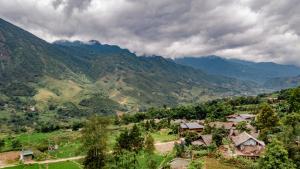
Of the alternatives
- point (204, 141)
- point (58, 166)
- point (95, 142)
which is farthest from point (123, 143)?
point (204, 141)

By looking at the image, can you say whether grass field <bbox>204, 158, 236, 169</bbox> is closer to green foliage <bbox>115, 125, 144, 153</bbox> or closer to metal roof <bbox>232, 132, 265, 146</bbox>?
metal roof <bbox>232, 132, 265, 146</bbox>

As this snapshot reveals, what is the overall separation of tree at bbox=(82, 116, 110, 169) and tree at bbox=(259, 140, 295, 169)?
28999 mm

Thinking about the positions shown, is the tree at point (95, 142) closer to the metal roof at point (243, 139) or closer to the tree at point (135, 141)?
the tree at point (135, 141)

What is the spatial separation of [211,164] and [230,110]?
3513 inches

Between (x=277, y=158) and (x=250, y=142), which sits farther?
(x=250, y=142)

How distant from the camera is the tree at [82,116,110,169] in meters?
62.3

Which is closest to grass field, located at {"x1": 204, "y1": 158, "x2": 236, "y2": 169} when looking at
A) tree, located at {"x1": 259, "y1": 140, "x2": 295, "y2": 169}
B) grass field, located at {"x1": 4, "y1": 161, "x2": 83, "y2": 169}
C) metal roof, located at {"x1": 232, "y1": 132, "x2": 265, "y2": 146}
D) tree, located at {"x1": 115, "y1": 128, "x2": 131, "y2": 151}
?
metal roof, located at {"x1": 232, "y1": 132, "x2": 265, "y2": 146}

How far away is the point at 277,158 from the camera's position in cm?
5631

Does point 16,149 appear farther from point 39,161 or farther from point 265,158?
point 265,158

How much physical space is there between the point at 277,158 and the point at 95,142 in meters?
31.9

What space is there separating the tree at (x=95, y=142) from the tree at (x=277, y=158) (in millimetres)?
28999

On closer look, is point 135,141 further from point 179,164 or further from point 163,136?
point 163,136

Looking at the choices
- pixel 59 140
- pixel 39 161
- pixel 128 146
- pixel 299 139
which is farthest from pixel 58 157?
pixel 299 139

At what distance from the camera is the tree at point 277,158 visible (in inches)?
2186
